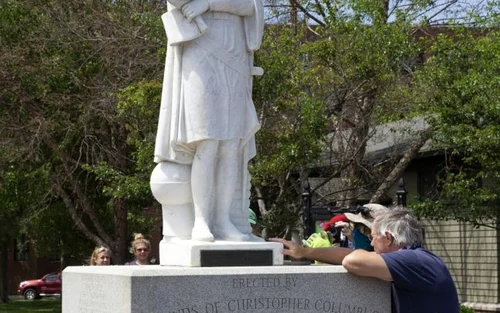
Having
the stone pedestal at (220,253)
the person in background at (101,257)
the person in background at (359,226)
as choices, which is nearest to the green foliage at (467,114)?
the person in background at (359,226)

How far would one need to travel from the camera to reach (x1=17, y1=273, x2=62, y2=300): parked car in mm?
52656

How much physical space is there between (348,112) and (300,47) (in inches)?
88.2

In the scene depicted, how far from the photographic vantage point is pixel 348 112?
24.4 meters

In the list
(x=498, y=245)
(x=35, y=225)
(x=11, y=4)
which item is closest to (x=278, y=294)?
(x=11, y=4)

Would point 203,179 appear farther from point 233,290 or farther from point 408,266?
point 408,266

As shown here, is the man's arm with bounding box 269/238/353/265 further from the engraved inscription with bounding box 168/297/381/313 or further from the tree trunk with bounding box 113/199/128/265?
the tree trunk with bounding box 113/199/128/265

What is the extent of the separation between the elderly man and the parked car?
4630 centimetres

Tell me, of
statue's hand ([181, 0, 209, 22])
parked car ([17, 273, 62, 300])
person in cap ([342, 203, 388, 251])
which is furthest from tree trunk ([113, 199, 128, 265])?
parked car ([17, 273, 62, 300])

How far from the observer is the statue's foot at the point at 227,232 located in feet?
28.3

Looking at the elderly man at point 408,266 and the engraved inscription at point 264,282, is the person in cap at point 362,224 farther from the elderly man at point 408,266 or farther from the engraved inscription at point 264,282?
the elderly man at point 408,266

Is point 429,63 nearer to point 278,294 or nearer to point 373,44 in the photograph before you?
point 373,44

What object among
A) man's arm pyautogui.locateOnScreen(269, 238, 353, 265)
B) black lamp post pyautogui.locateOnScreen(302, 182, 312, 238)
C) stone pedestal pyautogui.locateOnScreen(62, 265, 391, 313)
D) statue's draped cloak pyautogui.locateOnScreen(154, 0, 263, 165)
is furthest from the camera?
black lamp post pyautogui.locateOnScreen(302, 182, 312, 238)

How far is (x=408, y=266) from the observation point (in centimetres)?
719

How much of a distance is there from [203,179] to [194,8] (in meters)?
1.33
